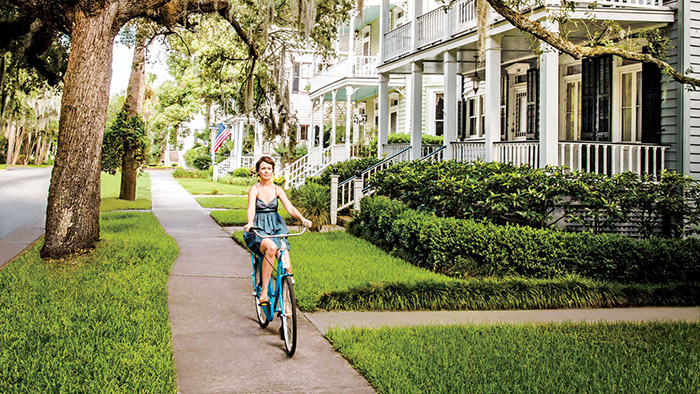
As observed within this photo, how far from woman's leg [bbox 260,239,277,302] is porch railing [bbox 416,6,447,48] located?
39.0 feet

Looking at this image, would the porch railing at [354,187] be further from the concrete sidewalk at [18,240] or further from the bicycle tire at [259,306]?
the bicycle tire at [259,306]

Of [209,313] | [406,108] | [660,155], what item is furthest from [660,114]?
[406,108]

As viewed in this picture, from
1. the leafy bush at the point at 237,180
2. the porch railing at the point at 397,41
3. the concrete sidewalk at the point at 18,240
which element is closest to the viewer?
the concrete sidewalk at the point at 18,240

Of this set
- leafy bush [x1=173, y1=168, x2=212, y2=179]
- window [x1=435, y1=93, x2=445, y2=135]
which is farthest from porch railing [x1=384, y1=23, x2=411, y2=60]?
leafy bush [x1=173, y1=168, x2=212, y2=179]

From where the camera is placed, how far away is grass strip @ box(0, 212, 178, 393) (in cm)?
493

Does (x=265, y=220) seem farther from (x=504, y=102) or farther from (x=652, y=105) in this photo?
(x=504, y=102)

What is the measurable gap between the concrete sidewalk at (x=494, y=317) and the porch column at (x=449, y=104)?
8.82 metres

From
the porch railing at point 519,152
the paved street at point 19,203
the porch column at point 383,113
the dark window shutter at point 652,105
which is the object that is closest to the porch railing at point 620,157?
the dark window shutter at point 652,105

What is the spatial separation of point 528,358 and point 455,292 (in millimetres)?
2529

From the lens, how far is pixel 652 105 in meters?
13.4

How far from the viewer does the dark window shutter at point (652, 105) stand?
13367 mm

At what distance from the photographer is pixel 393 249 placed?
11.3 metres

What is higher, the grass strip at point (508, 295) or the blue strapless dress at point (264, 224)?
the blue strapless dress at point (264, 224)

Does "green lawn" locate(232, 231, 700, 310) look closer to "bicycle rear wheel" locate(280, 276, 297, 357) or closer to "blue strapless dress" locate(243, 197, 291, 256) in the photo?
"blue strapless dress" locate(243, 197, 291, 256)
